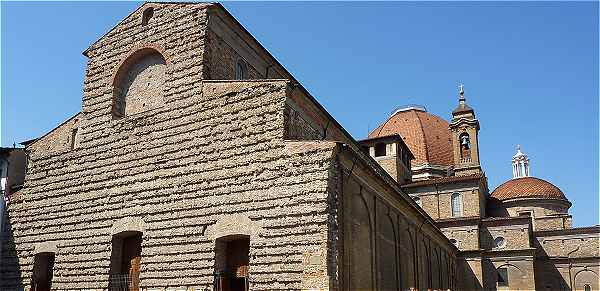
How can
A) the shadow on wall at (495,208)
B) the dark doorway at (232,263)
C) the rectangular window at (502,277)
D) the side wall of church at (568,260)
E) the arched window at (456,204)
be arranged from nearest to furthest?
the dark doorway at (232,263)
the rectangular window at (502,277)
the arched window at (456,204)
the side wall of church at (568,260)
the shadow on wall at (495,208)

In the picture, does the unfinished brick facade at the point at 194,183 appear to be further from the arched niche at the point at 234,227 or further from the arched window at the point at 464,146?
the arched window at the point at 464,146

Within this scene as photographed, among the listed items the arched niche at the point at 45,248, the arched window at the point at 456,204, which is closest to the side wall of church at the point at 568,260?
the arched window at the point at 456,204

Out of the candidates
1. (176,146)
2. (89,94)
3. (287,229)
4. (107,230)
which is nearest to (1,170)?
(89,94)

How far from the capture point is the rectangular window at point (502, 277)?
111 ft

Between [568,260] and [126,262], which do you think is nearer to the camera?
[126,262]

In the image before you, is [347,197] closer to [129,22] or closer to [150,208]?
[150,208]

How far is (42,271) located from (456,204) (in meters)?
25.1

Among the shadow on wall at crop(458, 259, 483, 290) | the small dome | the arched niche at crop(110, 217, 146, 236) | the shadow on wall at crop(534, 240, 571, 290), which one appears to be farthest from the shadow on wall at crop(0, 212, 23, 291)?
the small dome

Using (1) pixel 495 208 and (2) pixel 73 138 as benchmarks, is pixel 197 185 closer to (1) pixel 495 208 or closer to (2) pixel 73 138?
(2) pixel 73 138

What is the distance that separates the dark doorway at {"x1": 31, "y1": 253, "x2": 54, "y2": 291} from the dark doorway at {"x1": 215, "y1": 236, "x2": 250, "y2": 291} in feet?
22.1

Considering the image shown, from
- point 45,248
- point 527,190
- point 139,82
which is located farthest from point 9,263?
point 527,190

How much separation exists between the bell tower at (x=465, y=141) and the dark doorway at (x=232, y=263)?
2911cm

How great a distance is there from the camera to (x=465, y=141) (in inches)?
1692

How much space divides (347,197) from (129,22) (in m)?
9.66
